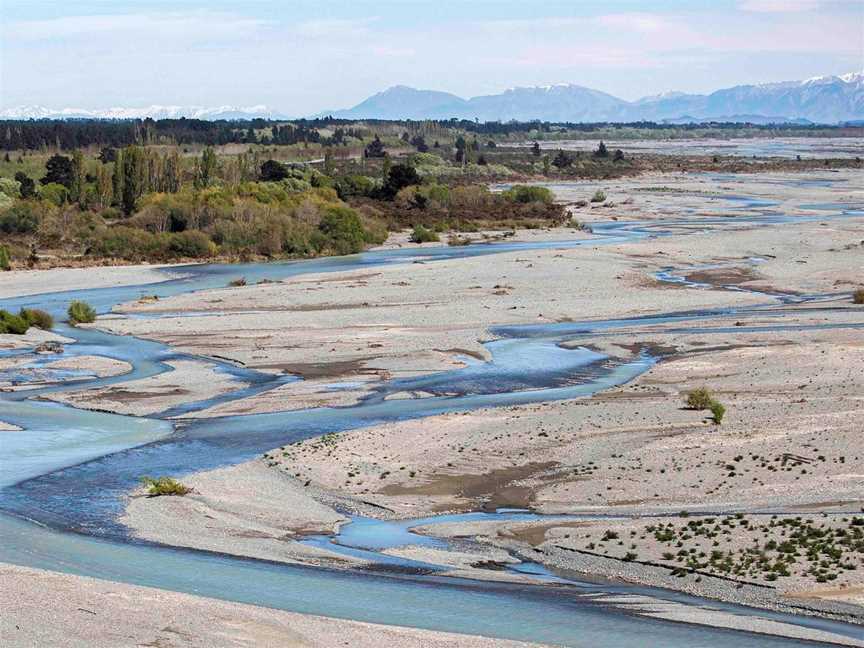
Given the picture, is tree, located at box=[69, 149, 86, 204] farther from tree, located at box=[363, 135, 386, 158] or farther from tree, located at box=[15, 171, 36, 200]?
tree, located at box=[363, 135, 386, 158]

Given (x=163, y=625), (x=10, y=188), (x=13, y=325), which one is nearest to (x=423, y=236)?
(x=10, y=188)

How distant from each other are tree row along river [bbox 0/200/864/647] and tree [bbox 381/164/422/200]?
178 feet

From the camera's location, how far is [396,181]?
105m

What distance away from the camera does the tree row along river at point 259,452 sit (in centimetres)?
1869

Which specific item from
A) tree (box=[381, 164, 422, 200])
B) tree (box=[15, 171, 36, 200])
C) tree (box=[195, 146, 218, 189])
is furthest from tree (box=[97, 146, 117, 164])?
tree (box=[381, 164, 422, 200])

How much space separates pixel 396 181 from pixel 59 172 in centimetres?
2701

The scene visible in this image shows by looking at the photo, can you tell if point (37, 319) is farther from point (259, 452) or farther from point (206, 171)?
point (206, 171)

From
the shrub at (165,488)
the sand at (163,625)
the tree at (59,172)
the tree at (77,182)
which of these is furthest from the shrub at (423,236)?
the sand at (163,625)

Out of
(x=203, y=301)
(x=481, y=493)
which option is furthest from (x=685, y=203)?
(x=481, y=493)

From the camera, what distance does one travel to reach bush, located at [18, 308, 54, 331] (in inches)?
1895

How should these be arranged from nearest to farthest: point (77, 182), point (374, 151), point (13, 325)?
point (13, 325) < point (77, 182) < point (374, 151)

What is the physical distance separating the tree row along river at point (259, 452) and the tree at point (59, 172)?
181 feet

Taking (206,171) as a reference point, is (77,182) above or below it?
below

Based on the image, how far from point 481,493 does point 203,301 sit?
105ft
